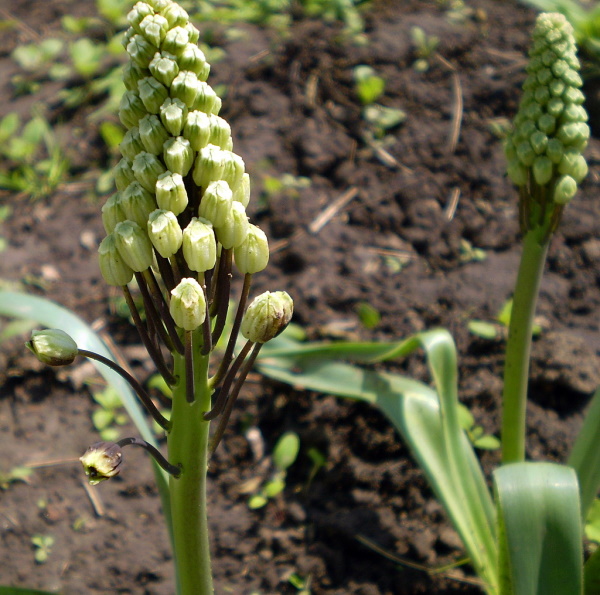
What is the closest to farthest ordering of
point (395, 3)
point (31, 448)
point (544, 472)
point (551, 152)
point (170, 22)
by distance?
point (170, 22) → point (544, 472) → point (551, 152) → point (31, 448) → point (395, 3)

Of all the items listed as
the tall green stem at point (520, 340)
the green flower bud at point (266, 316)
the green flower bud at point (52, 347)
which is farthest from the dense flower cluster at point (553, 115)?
the green flower bud at point (52, 347)

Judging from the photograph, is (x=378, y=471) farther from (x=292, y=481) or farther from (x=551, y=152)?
(x=551, y=152)

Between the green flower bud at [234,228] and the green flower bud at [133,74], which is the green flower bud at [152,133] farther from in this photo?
the green flower bud at [234,228]

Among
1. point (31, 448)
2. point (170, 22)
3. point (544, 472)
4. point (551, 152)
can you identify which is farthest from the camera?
point (31, 448)

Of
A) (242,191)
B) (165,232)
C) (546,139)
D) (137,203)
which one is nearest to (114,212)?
(137,203)

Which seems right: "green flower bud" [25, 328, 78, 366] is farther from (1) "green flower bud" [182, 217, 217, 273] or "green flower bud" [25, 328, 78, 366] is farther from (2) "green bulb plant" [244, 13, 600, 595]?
(2) "green bulb plant" [244, 13, 600, 595]

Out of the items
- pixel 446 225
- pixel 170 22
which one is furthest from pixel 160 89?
pixel 446 225

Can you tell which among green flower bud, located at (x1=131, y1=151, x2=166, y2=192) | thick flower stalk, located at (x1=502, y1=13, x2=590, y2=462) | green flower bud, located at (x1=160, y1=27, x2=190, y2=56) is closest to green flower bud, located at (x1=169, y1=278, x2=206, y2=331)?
green flower bud, located at (x1=131, y1=151, x2=166, y2=192)
